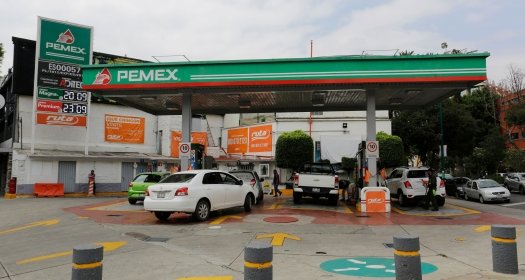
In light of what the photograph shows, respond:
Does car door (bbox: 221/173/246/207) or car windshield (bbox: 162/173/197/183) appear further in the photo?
car door (bbox: 221/173/246/207)

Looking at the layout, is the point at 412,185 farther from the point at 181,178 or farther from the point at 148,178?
the point at 148,178

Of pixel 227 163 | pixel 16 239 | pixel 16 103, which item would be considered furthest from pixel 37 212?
pixel 227 163

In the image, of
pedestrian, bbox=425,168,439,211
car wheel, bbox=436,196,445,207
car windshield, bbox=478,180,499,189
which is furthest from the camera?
car windshield, bbox=478,180,499,189

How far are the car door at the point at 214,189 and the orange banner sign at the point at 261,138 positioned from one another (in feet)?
72.0

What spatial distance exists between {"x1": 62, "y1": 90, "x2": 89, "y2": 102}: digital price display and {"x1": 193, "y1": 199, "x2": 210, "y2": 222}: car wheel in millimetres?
17969

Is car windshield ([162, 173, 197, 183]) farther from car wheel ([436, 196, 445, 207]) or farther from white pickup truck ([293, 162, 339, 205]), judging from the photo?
car wheel ([436, 196, 445, 207])

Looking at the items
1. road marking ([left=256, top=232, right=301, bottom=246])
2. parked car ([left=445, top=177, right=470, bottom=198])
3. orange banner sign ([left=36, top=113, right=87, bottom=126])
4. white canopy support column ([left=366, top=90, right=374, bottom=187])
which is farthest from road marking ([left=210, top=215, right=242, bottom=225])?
parked car ([left=445, top=177, right=470, bottom=198])

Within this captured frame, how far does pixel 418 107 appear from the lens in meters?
22.3

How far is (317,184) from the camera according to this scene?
17812 millimetres

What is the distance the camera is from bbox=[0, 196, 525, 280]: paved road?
24.2ft

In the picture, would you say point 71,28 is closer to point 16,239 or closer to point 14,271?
point 16,239

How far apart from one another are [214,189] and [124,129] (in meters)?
20.3

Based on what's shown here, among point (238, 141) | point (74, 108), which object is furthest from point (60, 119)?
point (238, 141)

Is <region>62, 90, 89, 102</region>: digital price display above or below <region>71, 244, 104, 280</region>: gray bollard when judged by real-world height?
above
